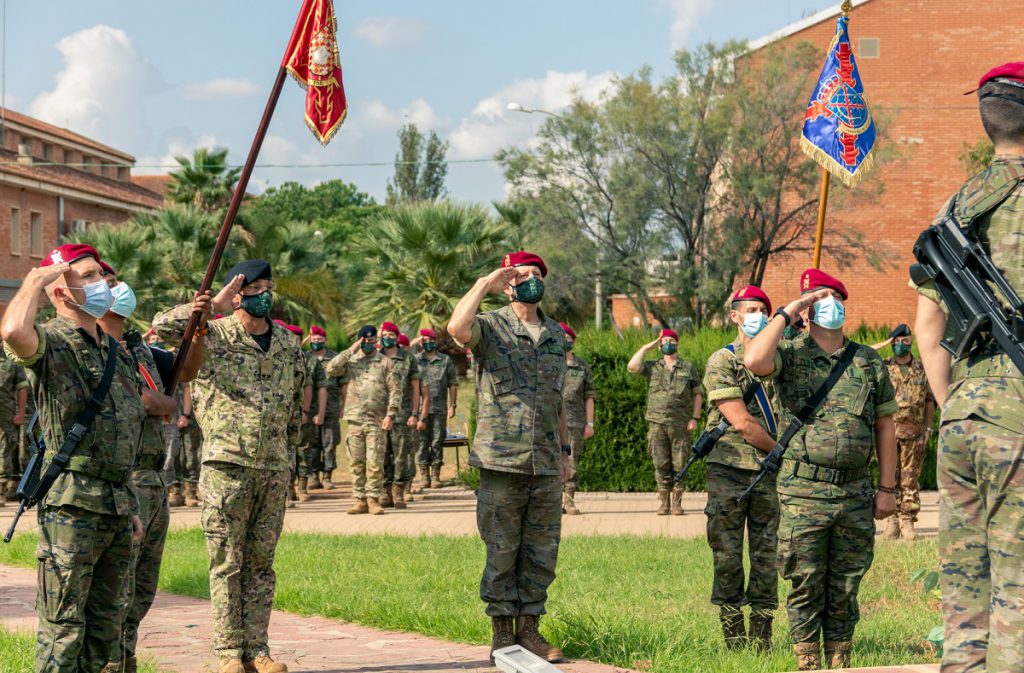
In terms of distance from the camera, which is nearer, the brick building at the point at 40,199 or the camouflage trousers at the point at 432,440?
the camouflage trousers at the point at 432,440

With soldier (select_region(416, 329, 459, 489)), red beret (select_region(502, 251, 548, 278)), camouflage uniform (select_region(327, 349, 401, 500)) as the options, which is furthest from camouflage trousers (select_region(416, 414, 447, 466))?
red beret (select_region(502, 251, 548, 278))

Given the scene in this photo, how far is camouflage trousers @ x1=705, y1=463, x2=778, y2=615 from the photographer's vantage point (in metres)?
7.31

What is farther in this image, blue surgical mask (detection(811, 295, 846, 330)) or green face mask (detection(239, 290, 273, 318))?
green face mask (detection(239, 290, 273, 318))

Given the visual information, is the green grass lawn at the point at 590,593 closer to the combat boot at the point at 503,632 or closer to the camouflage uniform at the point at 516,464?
the combat boot at the point at 503,632

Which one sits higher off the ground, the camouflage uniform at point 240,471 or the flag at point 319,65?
the flag at point 319,65

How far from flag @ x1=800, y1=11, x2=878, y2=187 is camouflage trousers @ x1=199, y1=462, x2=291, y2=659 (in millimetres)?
6008

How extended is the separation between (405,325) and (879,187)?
13713mm

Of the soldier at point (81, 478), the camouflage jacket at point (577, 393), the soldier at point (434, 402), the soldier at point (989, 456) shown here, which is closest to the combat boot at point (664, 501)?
the camouflage jacket at point (577, 393)

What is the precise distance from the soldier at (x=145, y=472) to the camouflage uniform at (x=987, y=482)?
12.4 ft

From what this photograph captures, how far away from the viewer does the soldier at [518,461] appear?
6.83 metres

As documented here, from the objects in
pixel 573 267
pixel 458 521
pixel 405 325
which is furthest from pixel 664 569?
pixel 573 267

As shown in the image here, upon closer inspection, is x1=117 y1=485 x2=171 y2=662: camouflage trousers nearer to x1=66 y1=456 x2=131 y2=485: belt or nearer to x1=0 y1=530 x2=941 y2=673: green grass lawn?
x1=66 y1=456 x2=131 y2=485: belt

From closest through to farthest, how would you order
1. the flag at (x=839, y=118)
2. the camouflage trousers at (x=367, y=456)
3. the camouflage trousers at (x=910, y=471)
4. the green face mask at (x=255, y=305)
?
the green face mask at (x=255, y=305) < the flag at (x=839, y=118) < the camouflage trousers at (x=910, y=471) < the camouflage trousers at (x=367, y=456)

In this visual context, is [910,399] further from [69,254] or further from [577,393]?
[69,254]
